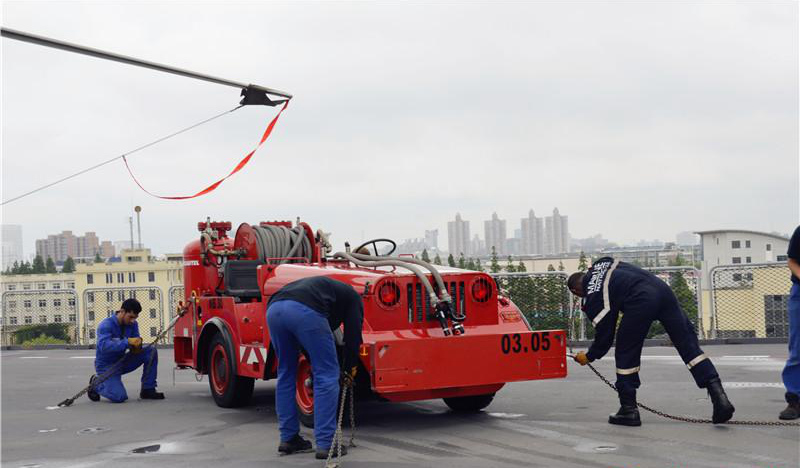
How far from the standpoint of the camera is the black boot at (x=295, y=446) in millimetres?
7430

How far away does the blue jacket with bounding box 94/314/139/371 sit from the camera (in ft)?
37.4

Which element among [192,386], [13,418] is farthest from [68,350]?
[13,418]

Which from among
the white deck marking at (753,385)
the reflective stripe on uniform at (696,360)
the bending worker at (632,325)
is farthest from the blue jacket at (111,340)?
the white deck marking at (753,385)

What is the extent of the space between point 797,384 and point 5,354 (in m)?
18.8

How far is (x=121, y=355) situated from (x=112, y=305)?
427 inches

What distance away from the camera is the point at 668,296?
8.33 metres

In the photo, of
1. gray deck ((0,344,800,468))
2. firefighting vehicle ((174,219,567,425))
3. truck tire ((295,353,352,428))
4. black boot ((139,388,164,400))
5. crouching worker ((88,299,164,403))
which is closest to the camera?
gray deck ((0,344,800,468))

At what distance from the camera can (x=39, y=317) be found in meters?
25.5

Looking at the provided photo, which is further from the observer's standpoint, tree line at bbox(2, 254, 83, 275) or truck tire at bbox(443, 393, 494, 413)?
tree line at bbox(2, 254, 83, 275)

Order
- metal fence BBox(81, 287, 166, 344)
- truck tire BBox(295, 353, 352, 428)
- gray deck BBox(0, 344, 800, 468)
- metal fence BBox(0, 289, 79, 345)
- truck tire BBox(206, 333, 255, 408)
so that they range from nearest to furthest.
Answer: gray deck BBox(0, 344, 800, 468)
truck tire BBox(295, 353, 352, 428)
truck tire BBox(206, 333, 255, 408)
metal fence BBox(81, 287, 166, 344)
metal fence BBox(0, 289, 79, 345)

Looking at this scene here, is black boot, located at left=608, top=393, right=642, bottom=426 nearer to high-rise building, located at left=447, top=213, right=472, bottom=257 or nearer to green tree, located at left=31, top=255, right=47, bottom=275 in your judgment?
high-rise building, located at left=447, top=213, right=472, bottom=257

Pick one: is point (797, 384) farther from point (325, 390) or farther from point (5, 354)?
point (5, 354)

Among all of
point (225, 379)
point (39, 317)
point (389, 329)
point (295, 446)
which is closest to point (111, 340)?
point (225, 379)

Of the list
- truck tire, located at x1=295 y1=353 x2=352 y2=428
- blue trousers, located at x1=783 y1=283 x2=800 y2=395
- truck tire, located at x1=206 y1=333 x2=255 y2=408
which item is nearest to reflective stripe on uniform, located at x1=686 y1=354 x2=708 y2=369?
blue trousers, located at x1=783 y1=283 x2=800 y2=395
